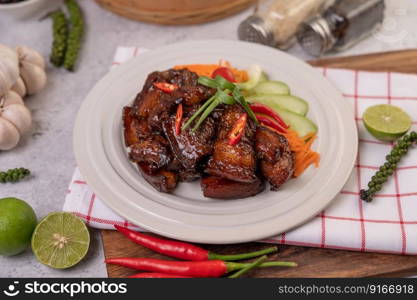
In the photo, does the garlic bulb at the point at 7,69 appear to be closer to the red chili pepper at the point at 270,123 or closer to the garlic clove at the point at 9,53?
the garlic clove at the point at 9,53

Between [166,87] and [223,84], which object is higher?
[223,84]

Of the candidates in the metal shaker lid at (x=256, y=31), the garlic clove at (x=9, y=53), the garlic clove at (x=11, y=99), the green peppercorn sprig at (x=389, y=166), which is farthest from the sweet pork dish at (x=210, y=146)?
the metal shaker lid at (x=256, y=31)

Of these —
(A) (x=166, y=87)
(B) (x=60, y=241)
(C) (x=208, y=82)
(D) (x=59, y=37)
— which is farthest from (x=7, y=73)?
(C) (x=208, y=82)

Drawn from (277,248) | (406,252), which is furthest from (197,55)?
(406,252)

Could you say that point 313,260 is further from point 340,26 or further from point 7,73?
point 7,73

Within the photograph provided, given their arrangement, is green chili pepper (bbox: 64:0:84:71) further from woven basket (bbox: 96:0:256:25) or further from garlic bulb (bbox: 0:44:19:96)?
garlic bulb (bbox: 0:44:19:96)

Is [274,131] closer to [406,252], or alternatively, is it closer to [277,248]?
[277,248]
